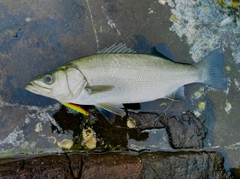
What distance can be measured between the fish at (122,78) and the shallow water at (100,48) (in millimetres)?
357

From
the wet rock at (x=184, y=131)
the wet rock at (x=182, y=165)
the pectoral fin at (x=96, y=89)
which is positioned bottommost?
the wet rock at (x=182, y=165)

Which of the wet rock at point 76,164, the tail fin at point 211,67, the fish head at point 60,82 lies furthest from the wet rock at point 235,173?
the fish head at point 60,82

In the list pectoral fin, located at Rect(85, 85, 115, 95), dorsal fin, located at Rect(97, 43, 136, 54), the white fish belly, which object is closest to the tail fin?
the white fish belly

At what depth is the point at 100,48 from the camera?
14.4 ft

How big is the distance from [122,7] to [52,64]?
49.3 inches

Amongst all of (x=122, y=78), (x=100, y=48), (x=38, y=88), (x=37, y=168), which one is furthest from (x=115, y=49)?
(x=37, y=168)

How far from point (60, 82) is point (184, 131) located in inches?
73.1

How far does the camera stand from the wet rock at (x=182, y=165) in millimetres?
4133

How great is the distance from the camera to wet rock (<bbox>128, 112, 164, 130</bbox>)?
174 inches

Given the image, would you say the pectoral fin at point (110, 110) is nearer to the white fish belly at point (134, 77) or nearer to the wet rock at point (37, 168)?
the white fish belly at point (134, 77)

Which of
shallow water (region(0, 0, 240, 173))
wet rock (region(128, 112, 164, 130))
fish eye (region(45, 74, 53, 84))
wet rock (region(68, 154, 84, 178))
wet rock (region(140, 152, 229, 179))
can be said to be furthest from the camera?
wet rock (region(128, 112, 164, 130))

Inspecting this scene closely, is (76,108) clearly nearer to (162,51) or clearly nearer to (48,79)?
(48,79)

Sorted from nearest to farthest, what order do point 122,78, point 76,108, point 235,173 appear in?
point 122,78
point 76,108
point 235,173

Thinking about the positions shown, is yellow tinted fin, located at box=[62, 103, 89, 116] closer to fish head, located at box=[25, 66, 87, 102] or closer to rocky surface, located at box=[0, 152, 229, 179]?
fish head, located at box=[25, 66, 87, 102]
